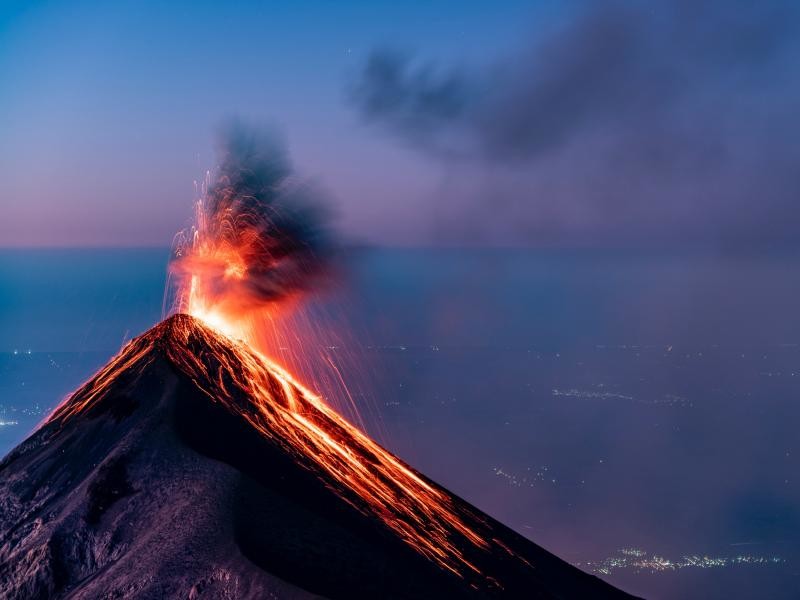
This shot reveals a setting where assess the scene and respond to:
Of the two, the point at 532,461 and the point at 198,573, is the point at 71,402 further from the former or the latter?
the point at 532,461

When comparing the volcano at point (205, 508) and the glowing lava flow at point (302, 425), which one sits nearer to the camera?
the volcano at point (205, 508)

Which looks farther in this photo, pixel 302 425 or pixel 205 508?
pixel 302 425

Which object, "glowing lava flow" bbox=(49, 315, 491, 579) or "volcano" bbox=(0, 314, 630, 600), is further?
"glowing lava flow" bbox=(49, 315, 491, 579)

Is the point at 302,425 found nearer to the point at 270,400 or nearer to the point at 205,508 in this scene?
the point at 270,400

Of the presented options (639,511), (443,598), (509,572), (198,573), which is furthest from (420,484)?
(639,511)

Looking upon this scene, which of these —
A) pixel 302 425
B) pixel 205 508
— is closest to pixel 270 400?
pixel 302 425

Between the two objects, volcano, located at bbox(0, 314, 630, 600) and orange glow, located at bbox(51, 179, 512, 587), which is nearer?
volcano, located at bbox(0, 314, 630, 600)
